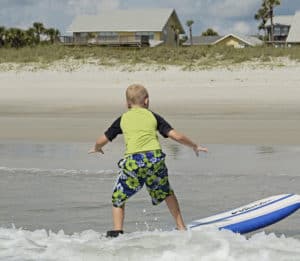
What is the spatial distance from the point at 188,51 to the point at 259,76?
5311mm

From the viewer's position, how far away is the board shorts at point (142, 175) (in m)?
5.76

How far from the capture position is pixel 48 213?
718 centimetres

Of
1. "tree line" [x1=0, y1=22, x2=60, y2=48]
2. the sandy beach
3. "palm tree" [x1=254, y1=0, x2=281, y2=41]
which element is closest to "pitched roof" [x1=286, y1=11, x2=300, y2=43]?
"palm tree" [x1=254, y1=0, x2=281, y2=41]

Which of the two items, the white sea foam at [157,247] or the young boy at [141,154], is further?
the young boy at [141,154]

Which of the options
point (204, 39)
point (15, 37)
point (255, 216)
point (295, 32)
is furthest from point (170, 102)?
point (204, 39)

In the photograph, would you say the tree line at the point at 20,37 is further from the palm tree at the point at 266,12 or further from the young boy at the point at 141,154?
the young boy at the point at 141,154

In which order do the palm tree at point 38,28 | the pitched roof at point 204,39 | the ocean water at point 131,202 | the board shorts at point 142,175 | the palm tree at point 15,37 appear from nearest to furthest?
the ocean water at point 131,202
the board shorts at point 142,175
the palm tree at point 15,37
the palm tree at point 38,28
the pitched roof at point 204,39

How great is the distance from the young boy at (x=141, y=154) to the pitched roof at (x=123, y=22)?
2387 inches

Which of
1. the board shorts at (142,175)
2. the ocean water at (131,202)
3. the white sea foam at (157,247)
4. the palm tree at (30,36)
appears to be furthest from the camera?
the palm tree at (30,36)

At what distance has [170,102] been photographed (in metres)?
21.4

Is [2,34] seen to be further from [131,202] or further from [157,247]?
[157,247]

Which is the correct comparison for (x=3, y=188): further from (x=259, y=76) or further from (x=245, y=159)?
(x=259, y=76)

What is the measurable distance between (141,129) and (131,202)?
1.99 m

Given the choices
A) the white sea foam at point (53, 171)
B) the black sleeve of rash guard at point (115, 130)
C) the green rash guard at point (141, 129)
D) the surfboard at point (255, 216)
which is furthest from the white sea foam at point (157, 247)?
the white sea foam at point (53, 171)
